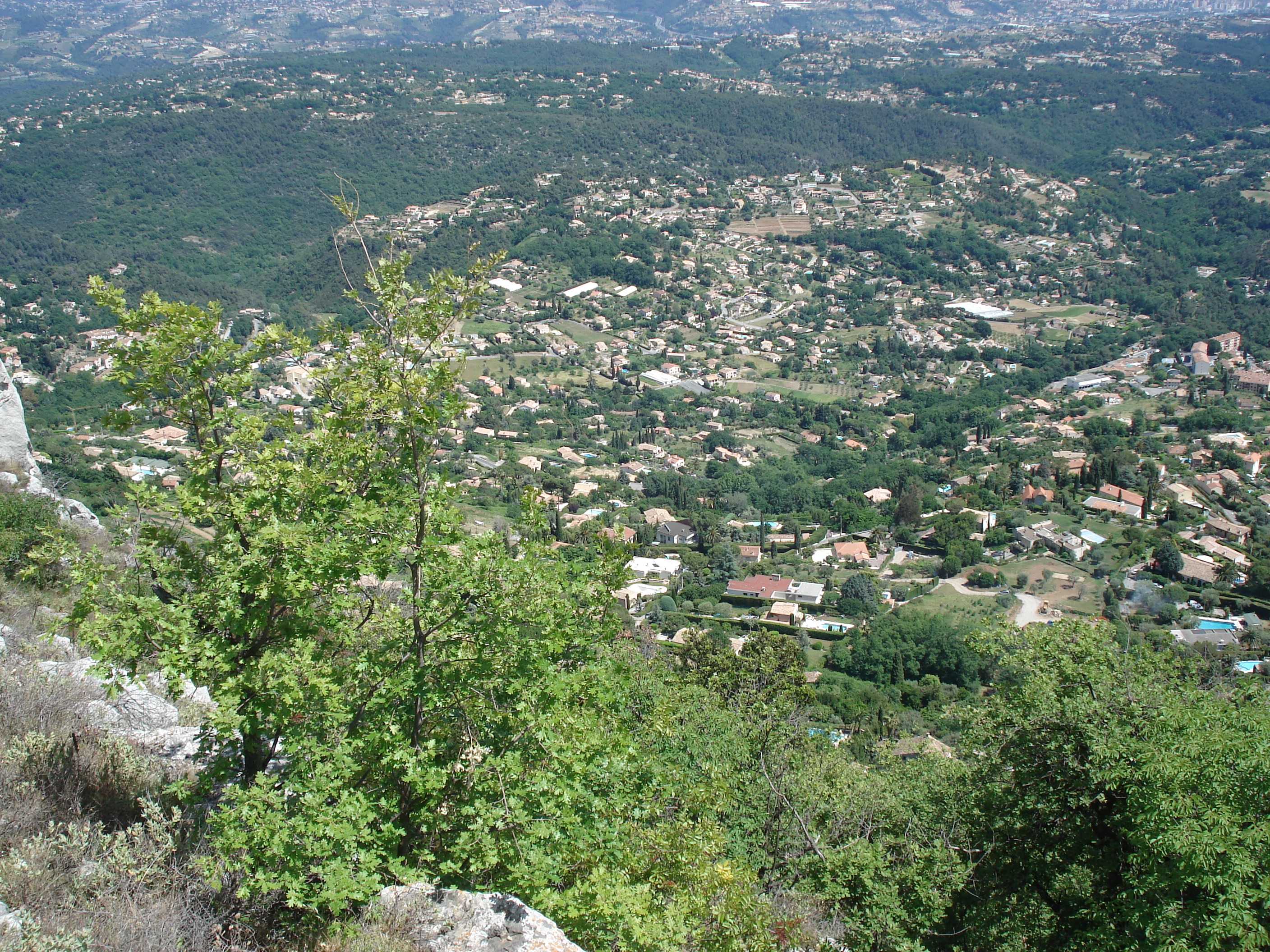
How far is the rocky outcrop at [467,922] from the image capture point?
4500 mm

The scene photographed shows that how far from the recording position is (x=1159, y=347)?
69.4 m

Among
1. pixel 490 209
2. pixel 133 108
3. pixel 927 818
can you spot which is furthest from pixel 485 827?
pixel 133 108

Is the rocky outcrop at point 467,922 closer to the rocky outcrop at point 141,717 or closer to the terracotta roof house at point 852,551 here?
the rocky outcrop at point 141,717

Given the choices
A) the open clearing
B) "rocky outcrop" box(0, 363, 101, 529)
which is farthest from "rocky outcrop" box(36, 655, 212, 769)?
the open clearing

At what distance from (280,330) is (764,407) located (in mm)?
56441

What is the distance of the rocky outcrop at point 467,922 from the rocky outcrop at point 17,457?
43.5 ft

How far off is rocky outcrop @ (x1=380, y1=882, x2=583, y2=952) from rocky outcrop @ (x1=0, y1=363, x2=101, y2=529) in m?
13.3

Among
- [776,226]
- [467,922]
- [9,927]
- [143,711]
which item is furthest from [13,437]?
[776,226]

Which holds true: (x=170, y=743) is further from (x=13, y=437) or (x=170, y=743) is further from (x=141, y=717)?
(x=13, y=437)

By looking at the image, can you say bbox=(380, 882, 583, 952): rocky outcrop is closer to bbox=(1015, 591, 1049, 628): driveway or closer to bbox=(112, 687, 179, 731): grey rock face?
bbox=(112, 687, 179, 731): grey rock face

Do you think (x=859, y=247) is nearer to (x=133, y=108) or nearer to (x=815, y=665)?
(x=815, y=665)

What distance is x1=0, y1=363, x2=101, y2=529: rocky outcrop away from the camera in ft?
50.4

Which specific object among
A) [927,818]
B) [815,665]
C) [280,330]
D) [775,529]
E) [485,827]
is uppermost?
[280,330]

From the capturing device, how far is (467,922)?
4.61 meters
